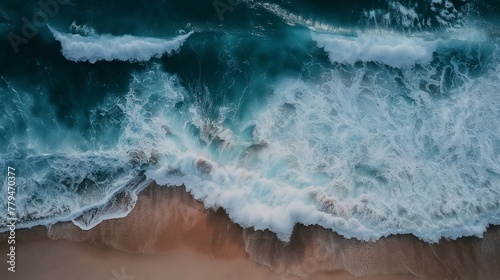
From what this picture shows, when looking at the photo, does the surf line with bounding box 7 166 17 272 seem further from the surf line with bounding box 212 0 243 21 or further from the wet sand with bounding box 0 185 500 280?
the surf line with bounding box 212 0 243 21

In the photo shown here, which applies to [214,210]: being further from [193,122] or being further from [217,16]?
[217,16]

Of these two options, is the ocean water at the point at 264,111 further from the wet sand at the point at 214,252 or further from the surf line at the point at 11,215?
the wet sand at the point at 214,252

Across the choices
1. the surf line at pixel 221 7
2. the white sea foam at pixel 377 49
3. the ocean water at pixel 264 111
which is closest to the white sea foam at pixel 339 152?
the ocean water at pixel 264 111

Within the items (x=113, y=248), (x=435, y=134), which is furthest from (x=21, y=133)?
(x=435, y=134)

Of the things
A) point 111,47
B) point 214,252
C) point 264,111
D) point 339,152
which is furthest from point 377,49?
point 111,47

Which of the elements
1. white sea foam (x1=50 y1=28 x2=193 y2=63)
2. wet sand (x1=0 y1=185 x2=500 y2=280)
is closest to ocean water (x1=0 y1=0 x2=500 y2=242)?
white sea foam (x1=50 y1=28 x2=193 y2=63)

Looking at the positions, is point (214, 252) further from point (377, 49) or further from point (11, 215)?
point (377, 49)
